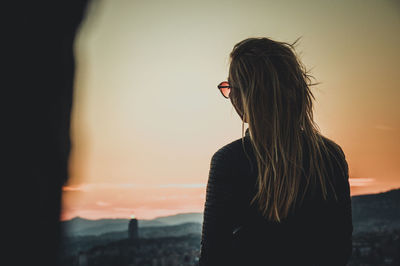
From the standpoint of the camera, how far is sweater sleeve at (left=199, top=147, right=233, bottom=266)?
0.80m

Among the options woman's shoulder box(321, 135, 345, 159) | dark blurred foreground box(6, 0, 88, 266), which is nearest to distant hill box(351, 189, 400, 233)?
dark blurred foreground box(6, 0, 88, 266)

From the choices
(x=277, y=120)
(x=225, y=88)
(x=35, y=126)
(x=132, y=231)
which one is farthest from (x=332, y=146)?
(x=132, y=231)

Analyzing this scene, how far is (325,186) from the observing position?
877 mm

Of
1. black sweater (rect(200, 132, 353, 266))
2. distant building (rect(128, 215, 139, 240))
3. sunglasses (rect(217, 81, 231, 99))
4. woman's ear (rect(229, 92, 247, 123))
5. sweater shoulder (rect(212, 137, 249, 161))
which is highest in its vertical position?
sunglasses (rect(217, 81, 231, 99))

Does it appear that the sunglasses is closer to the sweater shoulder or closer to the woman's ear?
the woman's ear

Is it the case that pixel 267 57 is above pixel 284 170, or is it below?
above

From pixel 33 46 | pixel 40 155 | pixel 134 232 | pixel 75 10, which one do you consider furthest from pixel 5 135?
pixel 134 232

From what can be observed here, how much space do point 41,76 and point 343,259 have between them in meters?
3.08

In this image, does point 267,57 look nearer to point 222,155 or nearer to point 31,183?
point 222,155

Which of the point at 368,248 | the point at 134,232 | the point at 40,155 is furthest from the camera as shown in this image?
the point at 134,232

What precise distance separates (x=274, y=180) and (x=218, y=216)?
0.16 metres

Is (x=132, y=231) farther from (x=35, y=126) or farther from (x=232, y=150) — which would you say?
(x=232, y=150)

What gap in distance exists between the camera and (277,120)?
0.85 m

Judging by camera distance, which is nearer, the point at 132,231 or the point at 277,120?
the point at 277,120
